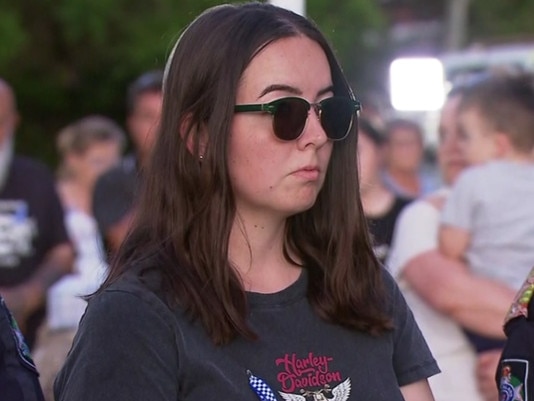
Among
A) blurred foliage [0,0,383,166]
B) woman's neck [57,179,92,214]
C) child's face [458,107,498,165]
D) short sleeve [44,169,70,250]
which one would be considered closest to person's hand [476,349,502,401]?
child's face [458,107,498,165]

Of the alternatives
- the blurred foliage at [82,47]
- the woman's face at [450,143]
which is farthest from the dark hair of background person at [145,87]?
the blurred foliage at [82,47]

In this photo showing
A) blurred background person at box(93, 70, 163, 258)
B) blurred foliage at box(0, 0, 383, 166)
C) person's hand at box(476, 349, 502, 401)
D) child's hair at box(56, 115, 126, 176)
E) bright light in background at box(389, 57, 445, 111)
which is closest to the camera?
person's hand at box(476, 349, 502, 401)

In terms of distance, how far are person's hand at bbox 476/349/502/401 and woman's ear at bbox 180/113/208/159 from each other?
200 cm

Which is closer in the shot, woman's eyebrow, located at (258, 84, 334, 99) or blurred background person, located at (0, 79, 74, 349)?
woman's eyebrow, located at (258, 84, 334, 99)

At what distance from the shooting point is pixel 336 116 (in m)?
2.37

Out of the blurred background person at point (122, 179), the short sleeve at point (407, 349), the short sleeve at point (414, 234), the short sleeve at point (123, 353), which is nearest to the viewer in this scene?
the short sleeve at point (123, 353)

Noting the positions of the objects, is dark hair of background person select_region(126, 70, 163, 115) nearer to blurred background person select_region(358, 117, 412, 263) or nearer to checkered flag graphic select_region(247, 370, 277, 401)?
blurred background person select_region(358, 117, 412, 263)

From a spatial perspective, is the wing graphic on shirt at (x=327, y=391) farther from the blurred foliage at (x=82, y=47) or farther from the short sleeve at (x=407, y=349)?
the blurred foliage at (x=82, y=47)

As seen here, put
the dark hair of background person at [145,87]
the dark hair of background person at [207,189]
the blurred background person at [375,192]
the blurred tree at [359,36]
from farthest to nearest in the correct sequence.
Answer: the blurred tree at [359,36] → the dark hair of background person at [145,87] → the blurred background person at [375,192] → the dark hair of background person at [207,189]

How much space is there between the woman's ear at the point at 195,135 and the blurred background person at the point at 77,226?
238 centimetres

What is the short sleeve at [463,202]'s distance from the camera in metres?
4.09

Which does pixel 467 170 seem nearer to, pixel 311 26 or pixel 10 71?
pixel 311 26

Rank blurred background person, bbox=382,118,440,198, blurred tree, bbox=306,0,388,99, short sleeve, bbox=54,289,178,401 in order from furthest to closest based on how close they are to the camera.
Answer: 1. blurred tree, bbox=306,0,388,99
2. blurred background person, bbox=382,118,440,198
3. short sleeve, bbox=54,289,178,401

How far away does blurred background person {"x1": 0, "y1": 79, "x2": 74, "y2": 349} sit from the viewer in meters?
5.65
